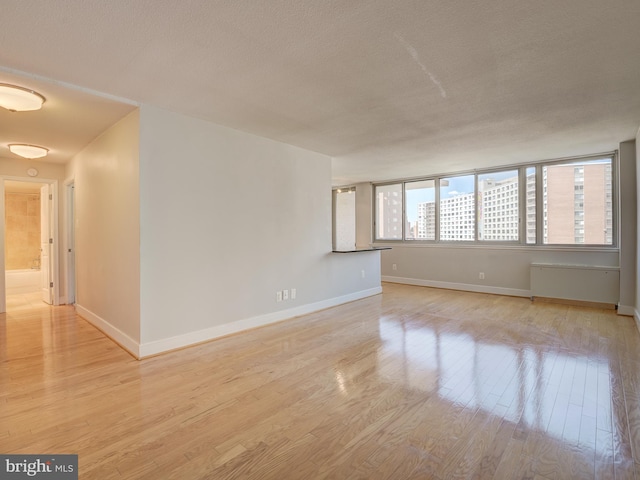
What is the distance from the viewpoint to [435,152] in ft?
16.4

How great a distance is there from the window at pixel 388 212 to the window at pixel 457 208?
1.04 m

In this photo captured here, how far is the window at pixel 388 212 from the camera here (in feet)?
25.3

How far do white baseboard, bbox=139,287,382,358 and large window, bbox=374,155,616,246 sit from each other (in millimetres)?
3119

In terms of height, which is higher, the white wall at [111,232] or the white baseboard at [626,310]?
the white wall at [111,232]

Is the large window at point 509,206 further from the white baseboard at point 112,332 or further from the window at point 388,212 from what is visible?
the white baseboard at point 112,332

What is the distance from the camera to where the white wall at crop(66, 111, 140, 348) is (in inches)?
124

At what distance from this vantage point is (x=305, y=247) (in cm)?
476

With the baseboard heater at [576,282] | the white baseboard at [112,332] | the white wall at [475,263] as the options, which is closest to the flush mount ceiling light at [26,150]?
the white baseboard at [112,332]

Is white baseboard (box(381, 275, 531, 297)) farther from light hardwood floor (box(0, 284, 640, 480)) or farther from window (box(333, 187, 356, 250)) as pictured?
light hardwood floor (box(0, 284, 640, 480))

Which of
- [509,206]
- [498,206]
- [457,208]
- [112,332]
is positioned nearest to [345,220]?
[457,208]

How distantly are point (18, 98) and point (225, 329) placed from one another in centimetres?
280

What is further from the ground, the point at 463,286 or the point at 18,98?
the point at 18,98

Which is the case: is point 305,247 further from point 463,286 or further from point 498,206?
point 498,206

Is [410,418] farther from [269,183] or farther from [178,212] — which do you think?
[269,183]
